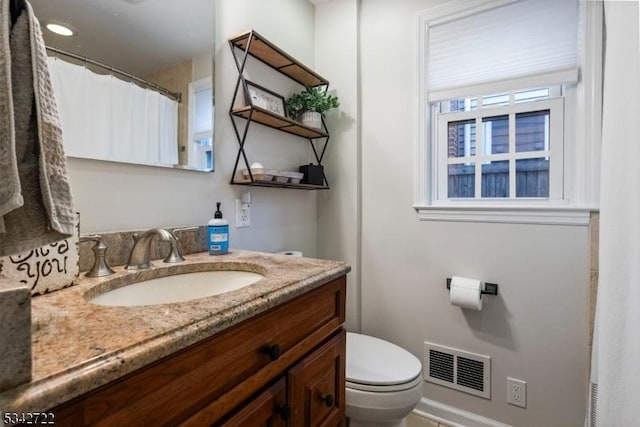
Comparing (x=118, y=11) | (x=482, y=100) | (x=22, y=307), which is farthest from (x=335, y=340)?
(x=482, y=100)

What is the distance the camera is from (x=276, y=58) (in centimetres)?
157

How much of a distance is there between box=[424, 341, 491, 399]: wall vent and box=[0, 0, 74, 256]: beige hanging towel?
1.68 m

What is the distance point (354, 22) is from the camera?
1839 millimetres

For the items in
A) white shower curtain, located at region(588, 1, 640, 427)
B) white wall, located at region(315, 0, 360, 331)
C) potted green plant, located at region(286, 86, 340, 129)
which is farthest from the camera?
white wall, located at region(315, 0, 360, 331)

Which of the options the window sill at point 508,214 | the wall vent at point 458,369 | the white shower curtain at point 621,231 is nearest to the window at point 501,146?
the window sill at point 508,214

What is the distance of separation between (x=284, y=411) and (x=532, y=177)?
1.49 metres

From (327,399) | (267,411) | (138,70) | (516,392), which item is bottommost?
(516,392)

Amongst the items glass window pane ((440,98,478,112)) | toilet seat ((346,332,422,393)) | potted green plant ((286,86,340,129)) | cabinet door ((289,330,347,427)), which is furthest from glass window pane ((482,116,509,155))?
cabinet door ((289,330,347,427))

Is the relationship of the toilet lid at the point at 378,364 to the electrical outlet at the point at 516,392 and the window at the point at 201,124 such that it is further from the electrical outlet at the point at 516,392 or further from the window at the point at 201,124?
the window at the point at 201,124

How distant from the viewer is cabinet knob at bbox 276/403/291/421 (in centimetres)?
73

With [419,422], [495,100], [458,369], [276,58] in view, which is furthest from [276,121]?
[419,422]

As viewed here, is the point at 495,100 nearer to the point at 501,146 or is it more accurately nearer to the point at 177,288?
the point at 501,146

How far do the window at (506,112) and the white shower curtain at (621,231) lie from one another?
512 mm

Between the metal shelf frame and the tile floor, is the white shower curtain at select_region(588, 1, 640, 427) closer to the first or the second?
the tile floor
